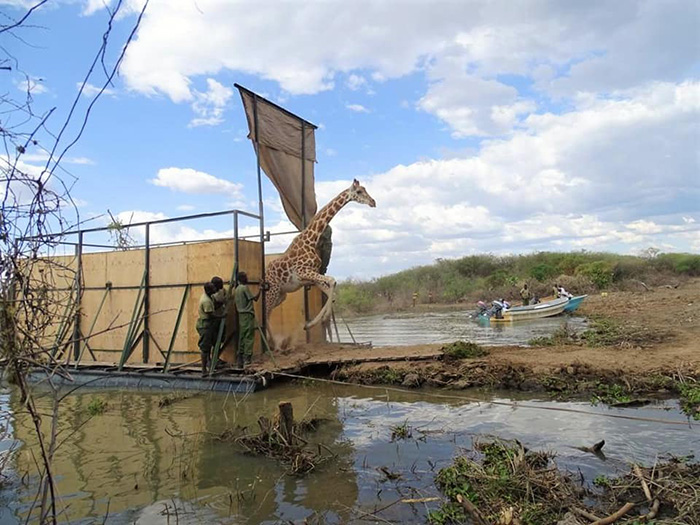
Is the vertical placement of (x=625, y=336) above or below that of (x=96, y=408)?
above

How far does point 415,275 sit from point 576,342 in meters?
34.3

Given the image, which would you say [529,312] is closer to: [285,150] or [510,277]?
[285,150]

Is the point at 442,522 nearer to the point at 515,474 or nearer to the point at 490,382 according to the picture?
the point at 515,474

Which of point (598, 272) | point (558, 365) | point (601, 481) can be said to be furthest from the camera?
point (598, 272)

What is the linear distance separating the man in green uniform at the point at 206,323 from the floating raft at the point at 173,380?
329 mm

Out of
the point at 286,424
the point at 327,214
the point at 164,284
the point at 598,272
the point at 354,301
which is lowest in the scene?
the point at 286,424

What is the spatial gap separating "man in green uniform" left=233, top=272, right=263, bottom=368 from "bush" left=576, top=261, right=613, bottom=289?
28.9 metres

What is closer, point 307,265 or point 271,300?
point 271,300

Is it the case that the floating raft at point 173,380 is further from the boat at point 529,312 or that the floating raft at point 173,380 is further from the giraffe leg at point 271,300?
the boat at point 529,312

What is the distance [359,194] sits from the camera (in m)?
12.1

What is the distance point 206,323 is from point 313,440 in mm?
3896

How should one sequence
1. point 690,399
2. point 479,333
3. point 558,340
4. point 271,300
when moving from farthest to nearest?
point 479,333
point 558,340
point 271,300
point 690,399

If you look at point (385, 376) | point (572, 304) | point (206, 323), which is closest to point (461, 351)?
point (385, 376)

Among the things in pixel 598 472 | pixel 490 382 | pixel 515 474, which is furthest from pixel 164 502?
pixel 490 382
